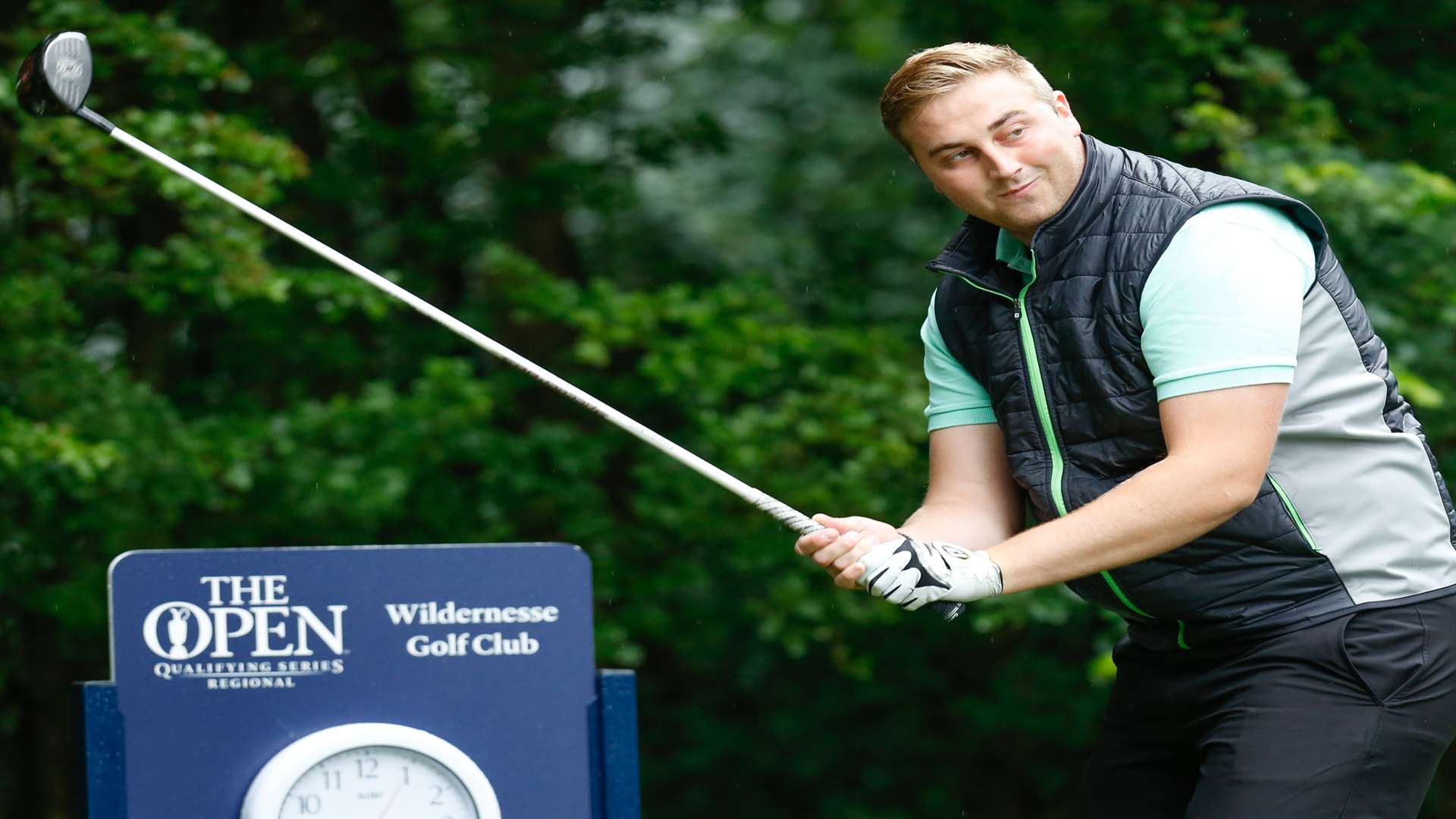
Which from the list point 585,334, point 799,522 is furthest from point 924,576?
point 585,334

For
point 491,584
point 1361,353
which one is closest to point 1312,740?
point 1361,353

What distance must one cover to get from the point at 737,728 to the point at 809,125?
9.64ft

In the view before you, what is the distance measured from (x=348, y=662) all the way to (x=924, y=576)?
768 millimetres

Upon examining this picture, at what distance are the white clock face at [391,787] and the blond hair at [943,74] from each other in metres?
1.05

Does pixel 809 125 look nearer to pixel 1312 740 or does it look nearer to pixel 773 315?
pixel 773 315

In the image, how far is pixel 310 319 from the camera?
229 inches

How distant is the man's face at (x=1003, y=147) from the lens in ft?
6.65

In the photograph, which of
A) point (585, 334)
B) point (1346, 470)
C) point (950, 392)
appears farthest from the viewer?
point (585, 334)

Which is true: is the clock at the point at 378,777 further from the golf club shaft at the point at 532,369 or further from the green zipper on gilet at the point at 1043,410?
the green zipper on gilet at the point at 1043,410

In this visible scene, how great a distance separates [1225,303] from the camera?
1856 millimetres

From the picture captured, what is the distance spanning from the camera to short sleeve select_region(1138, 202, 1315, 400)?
6.03ft

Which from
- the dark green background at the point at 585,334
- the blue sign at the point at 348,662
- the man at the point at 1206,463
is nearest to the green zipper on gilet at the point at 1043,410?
the man at the point at 1206,463

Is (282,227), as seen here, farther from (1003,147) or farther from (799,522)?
(1003,147)

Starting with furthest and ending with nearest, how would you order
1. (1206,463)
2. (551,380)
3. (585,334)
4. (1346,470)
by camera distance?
1. (585,334)
2. (551,380)
3. (1346,470)
4. (1206,463)
